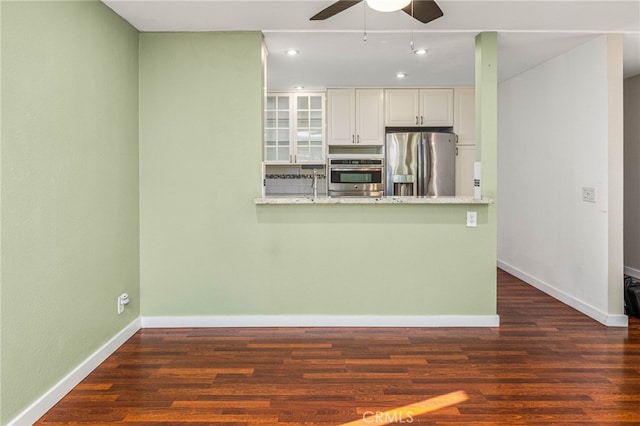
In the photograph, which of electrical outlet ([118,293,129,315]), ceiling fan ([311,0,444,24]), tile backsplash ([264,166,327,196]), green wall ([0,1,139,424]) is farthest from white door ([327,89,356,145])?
electrical outlet ([118,293,129,315])

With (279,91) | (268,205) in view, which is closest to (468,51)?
(268,205)

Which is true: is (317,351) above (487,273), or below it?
below

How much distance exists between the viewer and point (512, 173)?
548 cm

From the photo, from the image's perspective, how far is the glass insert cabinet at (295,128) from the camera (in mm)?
5973

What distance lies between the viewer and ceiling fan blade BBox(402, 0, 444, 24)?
2.52 metres

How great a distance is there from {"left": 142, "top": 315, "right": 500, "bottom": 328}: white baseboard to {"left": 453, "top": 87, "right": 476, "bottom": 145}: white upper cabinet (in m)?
2.78

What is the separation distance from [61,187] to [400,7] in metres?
1.95

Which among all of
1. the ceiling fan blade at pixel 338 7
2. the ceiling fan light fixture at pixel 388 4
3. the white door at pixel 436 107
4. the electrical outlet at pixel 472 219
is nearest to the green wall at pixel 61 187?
the ceiling fan blade at pixel 338 7

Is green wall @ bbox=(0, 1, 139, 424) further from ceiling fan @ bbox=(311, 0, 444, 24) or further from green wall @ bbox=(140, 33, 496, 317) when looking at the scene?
ceiling fan @ bbox=(311, 0, 444, 24)

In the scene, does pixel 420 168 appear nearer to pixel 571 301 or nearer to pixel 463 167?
pixel 463 167

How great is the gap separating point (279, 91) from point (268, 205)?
8.85 feet

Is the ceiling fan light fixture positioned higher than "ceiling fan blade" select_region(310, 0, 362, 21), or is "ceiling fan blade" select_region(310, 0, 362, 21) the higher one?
"ceiling fan blade" select_region(310, 0, 362, 21)

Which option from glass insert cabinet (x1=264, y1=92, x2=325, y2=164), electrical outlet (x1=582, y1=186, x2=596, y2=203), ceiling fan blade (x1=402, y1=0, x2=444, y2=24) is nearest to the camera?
ceiling fan blade (x1=402, y1=0, x2=444, y2=24)

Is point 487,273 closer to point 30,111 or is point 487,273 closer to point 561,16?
point 561,16
